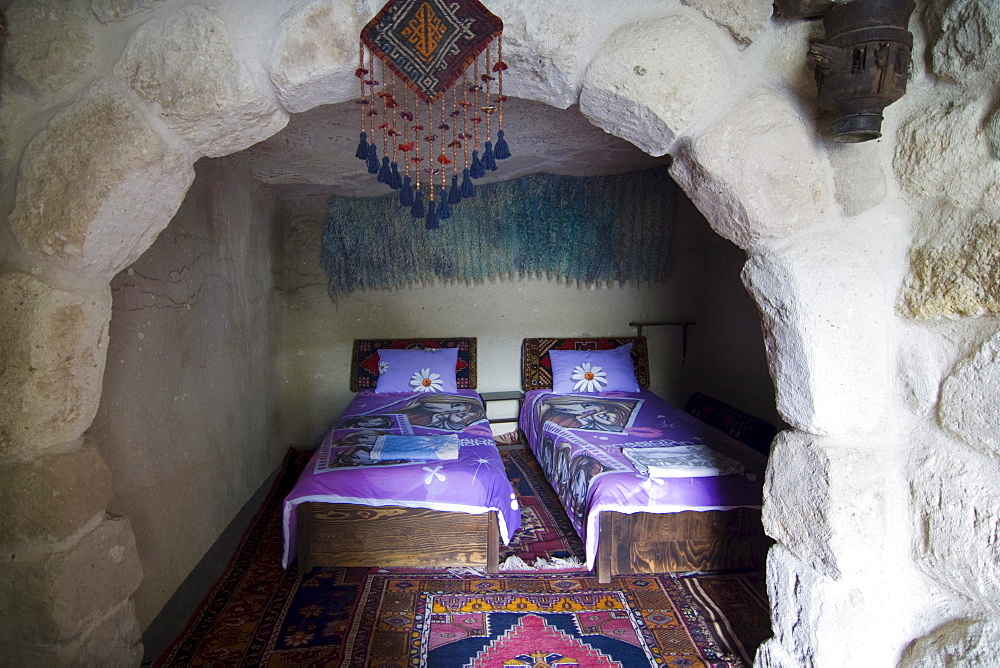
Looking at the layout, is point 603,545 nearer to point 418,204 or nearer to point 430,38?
point 418,204

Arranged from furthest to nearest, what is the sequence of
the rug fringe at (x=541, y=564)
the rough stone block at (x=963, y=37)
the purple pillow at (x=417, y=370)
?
the purple pillow at (x=417, y=370) < the rug fringe at (x=541, y=564) < the rough stone block at (x=963, y=37)

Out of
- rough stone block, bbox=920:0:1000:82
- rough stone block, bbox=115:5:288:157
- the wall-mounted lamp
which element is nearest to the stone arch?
rough stone block, bbox=115:5:288:157

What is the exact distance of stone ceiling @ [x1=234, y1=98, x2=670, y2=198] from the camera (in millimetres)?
2730

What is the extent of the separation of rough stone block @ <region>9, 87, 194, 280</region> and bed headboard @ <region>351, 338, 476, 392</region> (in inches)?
109

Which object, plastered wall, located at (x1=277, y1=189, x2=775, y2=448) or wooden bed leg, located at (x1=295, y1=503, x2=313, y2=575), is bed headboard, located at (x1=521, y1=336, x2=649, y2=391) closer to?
plastered wall, located at (x1=277, y1=189, x2=775, y2=448)

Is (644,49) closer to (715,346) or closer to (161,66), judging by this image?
(161,66)

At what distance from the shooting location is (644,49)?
1320 millimetres

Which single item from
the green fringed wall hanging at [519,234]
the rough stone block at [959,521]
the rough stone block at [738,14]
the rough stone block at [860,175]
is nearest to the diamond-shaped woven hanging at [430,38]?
the rough stone block at [738,14]

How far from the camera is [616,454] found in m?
2.65

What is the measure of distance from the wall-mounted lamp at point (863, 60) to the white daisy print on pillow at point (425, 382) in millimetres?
2966

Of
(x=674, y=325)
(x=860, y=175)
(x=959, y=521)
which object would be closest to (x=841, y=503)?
(x=959, y=521)

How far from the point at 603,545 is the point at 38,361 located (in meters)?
1.91

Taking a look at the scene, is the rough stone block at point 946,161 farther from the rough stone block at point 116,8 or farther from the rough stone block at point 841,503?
the rough stone block at point 116,8

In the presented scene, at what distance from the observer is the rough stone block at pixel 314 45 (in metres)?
1.32
